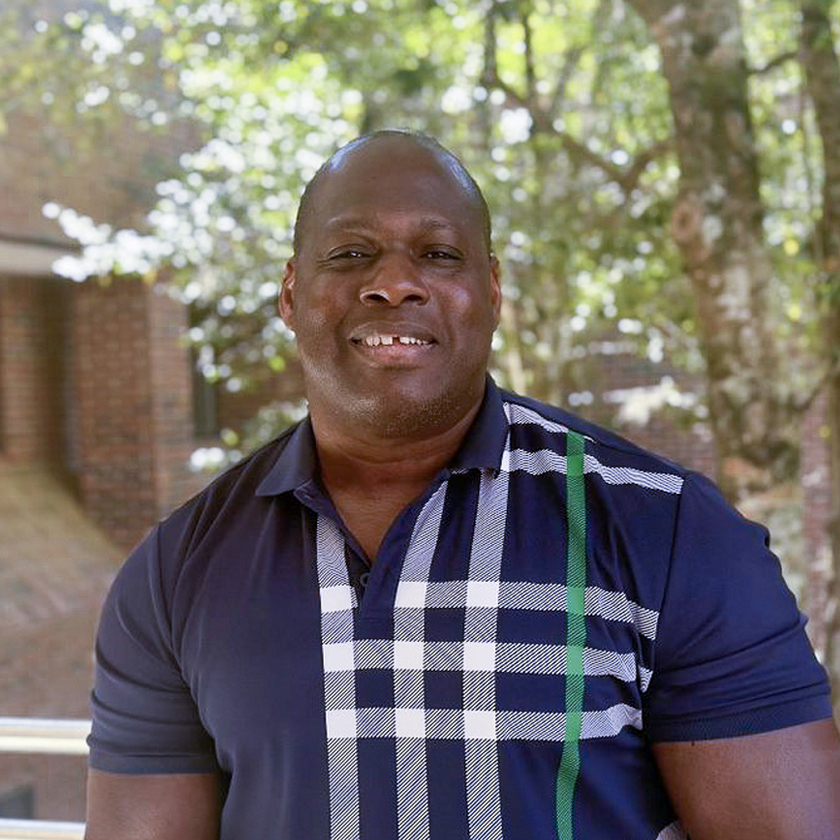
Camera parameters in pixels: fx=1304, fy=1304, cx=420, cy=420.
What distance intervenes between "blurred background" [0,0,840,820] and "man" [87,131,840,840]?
2.79 metres

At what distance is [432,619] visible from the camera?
170cm

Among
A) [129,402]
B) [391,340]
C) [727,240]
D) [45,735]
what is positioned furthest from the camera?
[129,402]

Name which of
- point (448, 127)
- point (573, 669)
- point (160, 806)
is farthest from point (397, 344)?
point (448, 127)

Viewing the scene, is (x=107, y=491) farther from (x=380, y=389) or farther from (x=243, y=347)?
(x=380, y=389)

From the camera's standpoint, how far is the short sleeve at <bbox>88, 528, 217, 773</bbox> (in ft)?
6.08

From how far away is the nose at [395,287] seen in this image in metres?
1.82

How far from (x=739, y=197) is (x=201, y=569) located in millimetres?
3157

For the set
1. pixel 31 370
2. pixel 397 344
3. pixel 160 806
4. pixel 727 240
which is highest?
pixel 31 370

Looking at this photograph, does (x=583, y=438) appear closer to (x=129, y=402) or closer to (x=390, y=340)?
(x=390, y=340)

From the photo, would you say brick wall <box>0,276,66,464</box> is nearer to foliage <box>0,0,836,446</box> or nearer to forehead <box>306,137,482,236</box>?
foliage <box>0,0,836,446</box>

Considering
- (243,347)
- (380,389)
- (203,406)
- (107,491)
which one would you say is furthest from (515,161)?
(380,389)

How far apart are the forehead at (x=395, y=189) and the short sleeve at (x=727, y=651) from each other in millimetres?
588

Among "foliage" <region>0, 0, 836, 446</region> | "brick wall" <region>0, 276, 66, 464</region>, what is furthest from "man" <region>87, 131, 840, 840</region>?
"brick wall" <region>0, 276, 66, 464</region>

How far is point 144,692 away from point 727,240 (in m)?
3.16
